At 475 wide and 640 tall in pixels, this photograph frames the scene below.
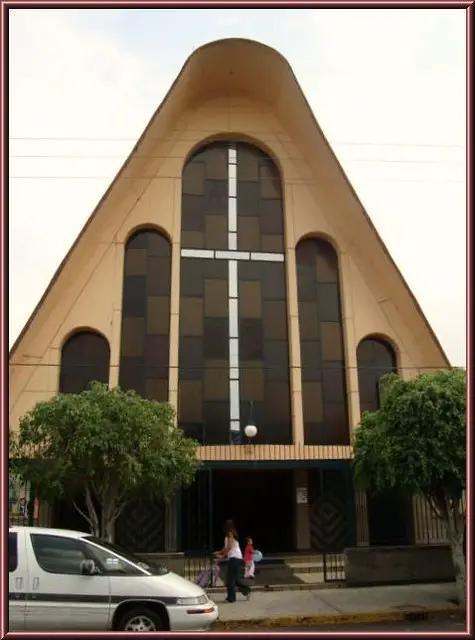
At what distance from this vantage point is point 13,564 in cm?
916

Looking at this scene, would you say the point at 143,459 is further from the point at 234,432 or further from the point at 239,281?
the point at 239,281

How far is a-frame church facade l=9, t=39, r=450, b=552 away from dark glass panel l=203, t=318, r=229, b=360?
0.04 meters

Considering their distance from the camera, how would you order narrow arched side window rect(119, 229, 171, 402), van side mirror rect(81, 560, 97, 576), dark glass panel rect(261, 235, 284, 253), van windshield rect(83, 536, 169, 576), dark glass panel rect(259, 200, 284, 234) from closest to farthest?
van side mirror rect(81, 560, 97, 576)
van windshield rect(83, 536, 169, 576)
narrow arched side window rect(119, 229, 171, 402)
dark glass panel rect(261, 235, 284, 253)
dark glass panel rect(259, 200, 284, 234)

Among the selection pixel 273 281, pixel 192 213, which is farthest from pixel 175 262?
pixel 273 281

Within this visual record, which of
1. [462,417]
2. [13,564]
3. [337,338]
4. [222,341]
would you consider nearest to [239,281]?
[222,341]

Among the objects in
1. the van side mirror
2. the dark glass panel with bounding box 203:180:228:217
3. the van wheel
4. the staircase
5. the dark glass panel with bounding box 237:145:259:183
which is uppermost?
the dark glass panel with bounding box 237:145:259:183

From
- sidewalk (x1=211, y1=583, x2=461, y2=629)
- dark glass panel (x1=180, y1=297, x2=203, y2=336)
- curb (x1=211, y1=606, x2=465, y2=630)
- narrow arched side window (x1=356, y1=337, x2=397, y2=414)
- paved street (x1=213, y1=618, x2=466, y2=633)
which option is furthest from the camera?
narrow arched side window (x1=356, y1=337, x2=397, y2=414)

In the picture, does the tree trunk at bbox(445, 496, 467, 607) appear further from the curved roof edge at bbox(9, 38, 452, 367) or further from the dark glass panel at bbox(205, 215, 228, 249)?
the dark glass panel at bbox(205, 215, 228, 249)

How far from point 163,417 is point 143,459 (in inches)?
54.7

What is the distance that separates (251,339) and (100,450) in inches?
358

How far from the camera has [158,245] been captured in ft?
74.6

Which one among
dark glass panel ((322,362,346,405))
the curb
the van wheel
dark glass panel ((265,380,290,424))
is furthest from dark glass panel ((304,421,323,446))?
the van wheel

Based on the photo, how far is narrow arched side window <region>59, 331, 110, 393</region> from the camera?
2083 cm

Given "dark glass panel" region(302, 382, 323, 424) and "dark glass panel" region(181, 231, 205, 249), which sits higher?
"dark glass panel" region(181, 231, 205, 249)
